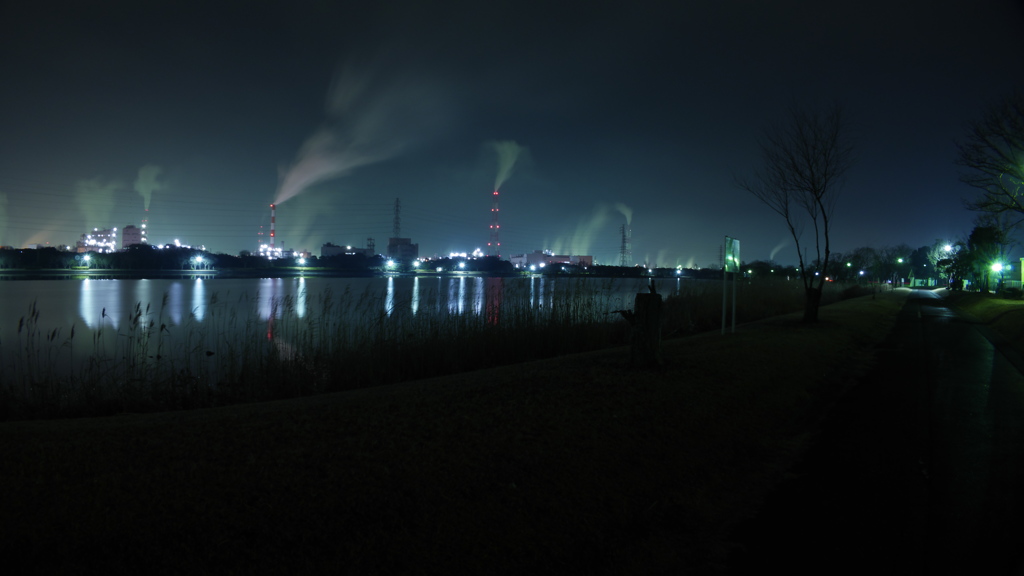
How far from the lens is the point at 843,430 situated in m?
7.18

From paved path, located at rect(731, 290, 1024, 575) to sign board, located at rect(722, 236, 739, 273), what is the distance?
5597mm

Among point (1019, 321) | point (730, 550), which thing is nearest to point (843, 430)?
point (730, 550)

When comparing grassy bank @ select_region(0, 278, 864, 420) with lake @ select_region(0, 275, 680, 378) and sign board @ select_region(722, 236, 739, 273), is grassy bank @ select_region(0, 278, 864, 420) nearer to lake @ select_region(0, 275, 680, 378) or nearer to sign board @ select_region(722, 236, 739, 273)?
lake @ select_region(0, 275, 680, 378)

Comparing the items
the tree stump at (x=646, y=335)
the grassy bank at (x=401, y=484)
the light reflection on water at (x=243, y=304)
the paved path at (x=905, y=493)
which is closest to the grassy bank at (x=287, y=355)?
the light reflection on water at (x=243, y=304)

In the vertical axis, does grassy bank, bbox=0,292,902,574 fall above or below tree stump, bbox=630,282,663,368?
below

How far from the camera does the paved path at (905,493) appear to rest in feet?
13.1

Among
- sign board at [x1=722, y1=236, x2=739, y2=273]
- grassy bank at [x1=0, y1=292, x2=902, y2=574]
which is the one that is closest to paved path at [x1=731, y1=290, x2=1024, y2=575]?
grassy bank at [x1=0, y1=292, x2=902, y2=574]

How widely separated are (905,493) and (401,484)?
455 cm

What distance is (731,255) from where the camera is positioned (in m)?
14.8

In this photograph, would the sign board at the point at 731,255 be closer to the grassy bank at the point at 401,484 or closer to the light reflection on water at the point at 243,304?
the light reflection on water at the point at 243,304

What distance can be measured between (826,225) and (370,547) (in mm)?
19376

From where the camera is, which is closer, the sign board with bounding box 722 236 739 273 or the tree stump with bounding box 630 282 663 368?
the tree stump with bounding box 630 282 663 368

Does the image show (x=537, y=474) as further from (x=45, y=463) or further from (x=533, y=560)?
(x=45, y=463)

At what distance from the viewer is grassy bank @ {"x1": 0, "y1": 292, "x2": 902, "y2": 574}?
355 centimetres
